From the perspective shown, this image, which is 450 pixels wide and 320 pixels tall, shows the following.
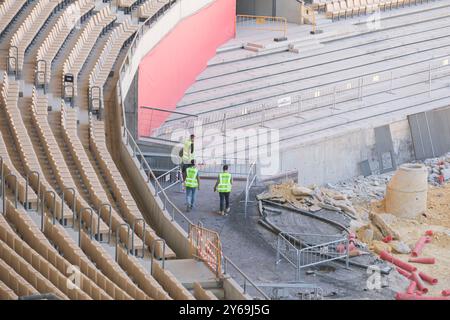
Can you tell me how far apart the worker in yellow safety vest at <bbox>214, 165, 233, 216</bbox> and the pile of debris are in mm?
983

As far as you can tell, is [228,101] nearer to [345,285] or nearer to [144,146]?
[144,146]

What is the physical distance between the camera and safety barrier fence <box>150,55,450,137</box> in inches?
1180

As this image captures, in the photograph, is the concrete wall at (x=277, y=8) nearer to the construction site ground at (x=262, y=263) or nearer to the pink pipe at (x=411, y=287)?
the construction site ground at (x=262, y=263)

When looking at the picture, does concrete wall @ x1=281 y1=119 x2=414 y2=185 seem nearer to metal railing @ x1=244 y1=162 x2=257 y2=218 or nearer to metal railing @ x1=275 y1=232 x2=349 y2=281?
metal railing @ x1=244 y1=162 x2=257 y2=218

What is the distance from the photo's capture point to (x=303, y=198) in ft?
85.0

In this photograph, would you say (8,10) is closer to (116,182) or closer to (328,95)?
(116,182)

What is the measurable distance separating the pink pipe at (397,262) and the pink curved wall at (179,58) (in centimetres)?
505

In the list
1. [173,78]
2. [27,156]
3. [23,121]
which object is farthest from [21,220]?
[173,78]

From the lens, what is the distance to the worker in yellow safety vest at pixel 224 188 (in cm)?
2411

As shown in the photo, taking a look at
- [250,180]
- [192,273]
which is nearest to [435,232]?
[250,180]

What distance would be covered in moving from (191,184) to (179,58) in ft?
21.1

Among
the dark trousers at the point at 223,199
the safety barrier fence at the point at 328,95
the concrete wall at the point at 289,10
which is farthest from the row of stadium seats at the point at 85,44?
the concrete wall at the point at 289,10

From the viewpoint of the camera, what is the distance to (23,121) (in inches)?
941
